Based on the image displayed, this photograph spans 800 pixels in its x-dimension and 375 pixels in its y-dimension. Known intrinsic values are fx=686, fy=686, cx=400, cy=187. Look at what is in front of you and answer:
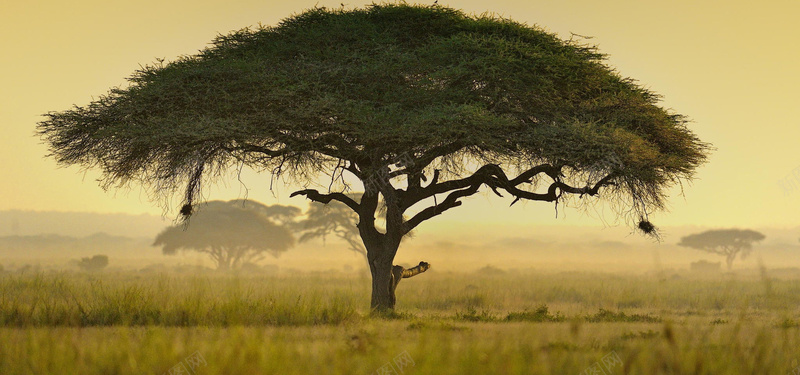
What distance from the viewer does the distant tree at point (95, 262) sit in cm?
5480

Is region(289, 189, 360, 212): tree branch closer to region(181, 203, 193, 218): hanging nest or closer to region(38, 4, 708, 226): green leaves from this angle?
region(38, 4, 708, 226): green leaves

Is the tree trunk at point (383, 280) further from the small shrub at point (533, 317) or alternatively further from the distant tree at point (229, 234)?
the distant tree at point (229, 234)

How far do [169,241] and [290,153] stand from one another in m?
38.8

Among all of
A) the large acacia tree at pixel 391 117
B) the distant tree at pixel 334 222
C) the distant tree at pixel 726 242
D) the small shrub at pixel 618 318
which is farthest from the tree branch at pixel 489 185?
the distant tree at pixel 726 242

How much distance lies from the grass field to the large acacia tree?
3.33 metres

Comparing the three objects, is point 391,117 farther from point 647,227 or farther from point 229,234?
point 229,234

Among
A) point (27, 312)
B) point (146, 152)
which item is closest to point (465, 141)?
point (146, 152)

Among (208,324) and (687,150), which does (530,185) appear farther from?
(208,324)

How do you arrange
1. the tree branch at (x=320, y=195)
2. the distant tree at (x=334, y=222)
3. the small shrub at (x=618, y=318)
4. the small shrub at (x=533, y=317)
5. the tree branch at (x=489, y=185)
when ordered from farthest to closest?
the distant tree at (x=334, y=222) < the tree branch at (x=320, y=195) < the tree branch at (x=489, y=185) < the small shrub at (x=618, y=318) < the small shrub at (x=533, y=317)

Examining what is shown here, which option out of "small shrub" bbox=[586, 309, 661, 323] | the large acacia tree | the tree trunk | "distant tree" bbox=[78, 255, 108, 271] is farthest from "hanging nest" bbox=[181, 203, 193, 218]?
"distant tree" bbox=[78, 255, 108, 271]

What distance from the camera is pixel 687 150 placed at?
722 inches

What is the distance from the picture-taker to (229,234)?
5206cm

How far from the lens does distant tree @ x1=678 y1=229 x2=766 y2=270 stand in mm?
58162

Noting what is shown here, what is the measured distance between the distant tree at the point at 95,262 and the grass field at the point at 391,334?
117 ft
